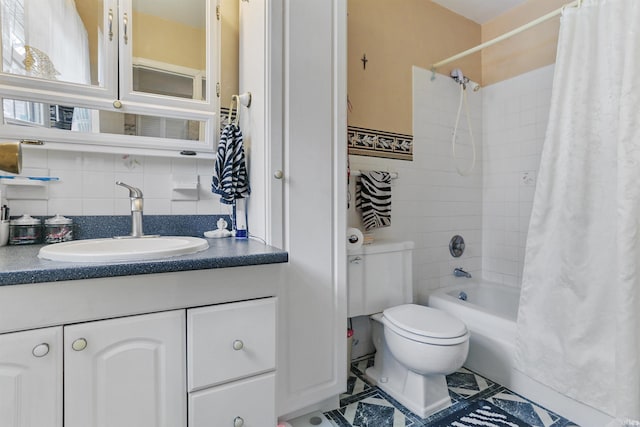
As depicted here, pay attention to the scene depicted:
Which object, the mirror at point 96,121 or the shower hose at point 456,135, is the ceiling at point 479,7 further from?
the mirror at point 96,121

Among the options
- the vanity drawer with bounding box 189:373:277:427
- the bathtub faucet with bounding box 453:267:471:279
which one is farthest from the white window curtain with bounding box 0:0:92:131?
the bathtub faucet with bounding box 453:267:471:279

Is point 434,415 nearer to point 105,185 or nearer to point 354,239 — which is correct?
point 354,239

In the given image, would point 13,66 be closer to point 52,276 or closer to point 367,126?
point 52,276

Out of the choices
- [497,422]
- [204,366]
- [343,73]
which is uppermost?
[343,73]

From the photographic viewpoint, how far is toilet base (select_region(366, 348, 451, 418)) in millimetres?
1529

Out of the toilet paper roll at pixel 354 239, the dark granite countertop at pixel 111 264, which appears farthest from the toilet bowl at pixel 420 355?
the dark granite countertop at pixel 111 264

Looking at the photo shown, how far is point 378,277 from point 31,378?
1.45m

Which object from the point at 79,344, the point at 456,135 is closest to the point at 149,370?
the point at 79,344

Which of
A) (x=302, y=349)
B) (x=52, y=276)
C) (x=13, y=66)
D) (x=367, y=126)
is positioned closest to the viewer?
(x=52, y=276)

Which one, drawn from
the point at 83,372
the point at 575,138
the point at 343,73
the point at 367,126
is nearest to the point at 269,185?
the point at 343,73

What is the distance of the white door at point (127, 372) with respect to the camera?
34.8 inches

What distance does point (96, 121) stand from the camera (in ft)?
4.40

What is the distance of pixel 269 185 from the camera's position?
1.31 metres

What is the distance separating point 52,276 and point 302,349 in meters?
0.94
